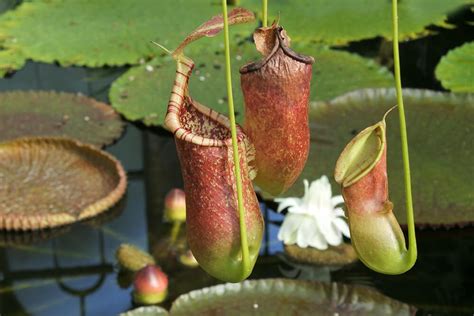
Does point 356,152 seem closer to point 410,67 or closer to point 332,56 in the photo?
point 332,56

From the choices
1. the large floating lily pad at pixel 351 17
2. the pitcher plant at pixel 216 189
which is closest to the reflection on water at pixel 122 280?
the large floating lily pad at pixel 351 17

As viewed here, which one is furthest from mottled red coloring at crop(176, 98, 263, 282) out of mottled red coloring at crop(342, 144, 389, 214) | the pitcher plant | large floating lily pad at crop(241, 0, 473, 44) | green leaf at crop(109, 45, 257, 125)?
large floating lily pad at crop(241, 0, 473, 44)

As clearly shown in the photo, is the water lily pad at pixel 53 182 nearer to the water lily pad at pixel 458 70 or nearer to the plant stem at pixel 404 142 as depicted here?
the water lily pad at pixel 458 70

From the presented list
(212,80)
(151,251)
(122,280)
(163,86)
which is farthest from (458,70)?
(122,280)

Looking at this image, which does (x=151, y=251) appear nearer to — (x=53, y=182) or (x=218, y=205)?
(x=53, y=182)

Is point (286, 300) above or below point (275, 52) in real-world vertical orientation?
below

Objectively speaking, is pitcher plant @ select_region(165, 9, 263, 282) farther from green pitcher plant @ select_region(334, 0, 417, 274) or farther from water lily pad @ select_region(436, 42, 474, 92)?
water lily pad @ select_region(436, 42, 474, 92)
